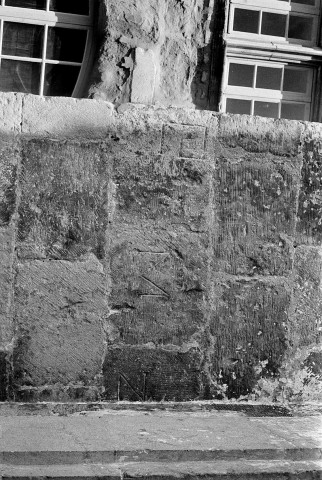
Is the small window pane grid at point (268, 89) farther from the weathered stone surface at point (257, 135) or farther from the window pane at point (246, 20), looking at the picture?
the weathered stone surface at point (257, 135)

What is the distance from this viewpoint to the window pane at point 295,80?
18.1ft

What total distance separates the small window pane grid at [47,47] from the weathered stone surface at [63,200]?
32.0 inches

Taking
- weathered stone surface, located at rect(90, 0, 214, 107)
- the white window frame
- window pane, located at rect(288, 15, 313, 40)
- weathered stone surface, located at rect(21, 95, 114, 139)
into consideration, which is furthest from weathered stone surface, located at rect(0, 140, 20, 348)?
window pane, located at rect(288, 15, 313, 40)

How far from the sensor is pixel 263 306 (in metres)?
4.61

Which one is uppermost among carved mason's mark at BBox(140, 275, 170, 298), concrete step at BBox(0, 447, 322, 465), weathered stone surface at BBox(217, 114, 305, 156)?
weathered stone surface at BBox(217, 114, 305, 156)

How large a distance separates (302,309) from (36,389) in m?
1.47

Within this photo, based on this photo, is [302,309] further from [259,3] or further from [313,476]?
[259,3]

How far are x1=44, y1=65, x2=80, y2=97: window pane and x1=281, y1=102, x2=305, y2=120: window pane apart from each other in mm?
1343

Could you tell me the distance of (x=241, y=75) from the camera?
542cm

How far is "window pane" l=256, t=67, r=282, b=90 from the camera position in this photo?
5461 mm

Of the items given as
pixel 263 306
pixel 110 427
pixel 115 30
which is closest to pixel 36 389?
pixel 110 427

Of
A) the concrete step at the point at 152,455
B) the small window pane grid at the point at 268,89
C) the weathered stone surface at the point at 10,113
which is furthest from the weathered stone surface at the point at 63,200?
the small window pane grid at the point at 268,89

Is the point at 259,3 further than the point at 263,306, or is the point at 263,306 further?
the point at 259,3

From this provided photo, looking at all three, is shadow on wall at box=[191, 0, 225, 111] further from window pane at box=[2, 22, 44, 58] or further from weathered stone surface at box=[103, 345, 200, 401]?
weathered stone surface at box=[103, 345, 200, 401]
